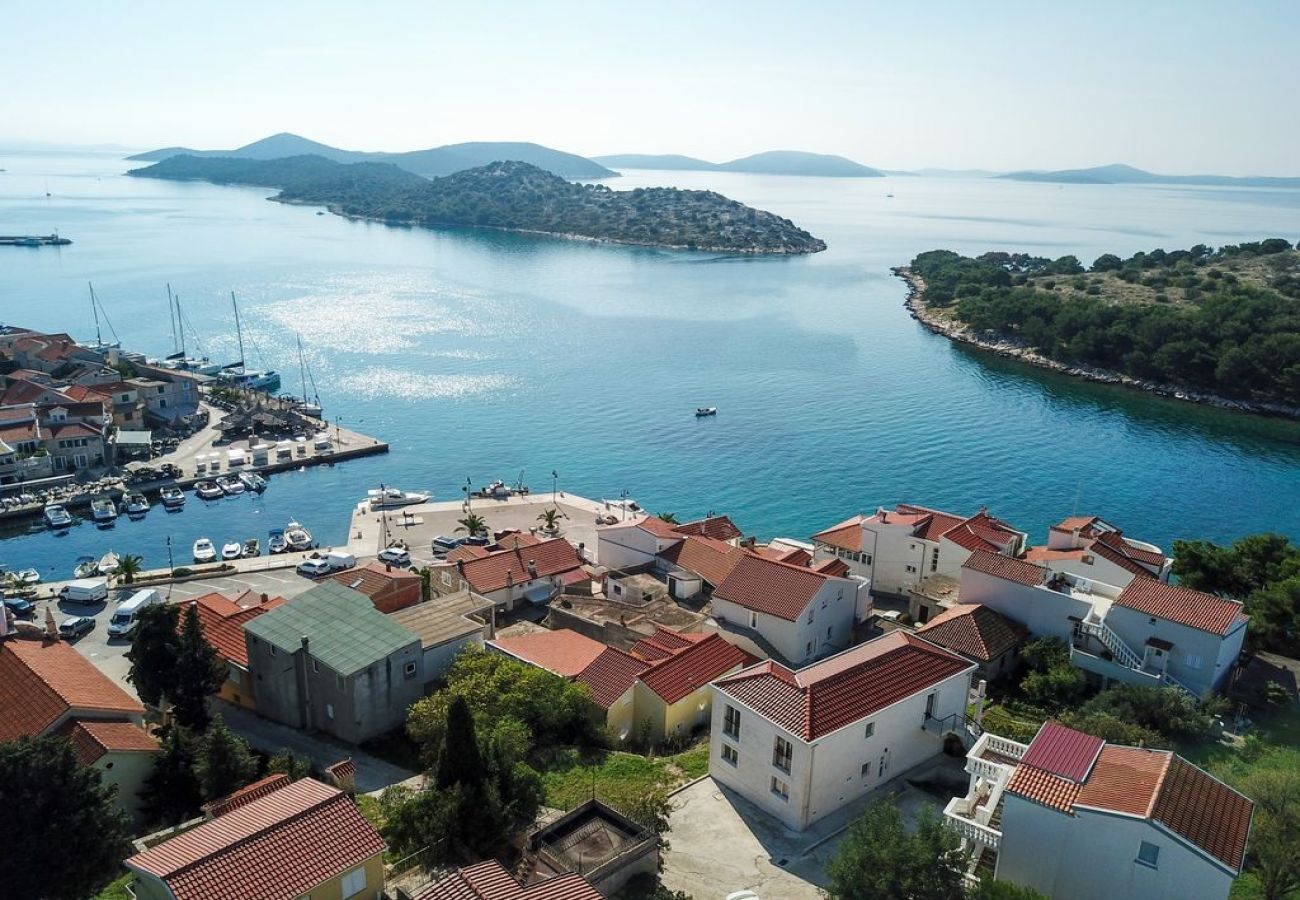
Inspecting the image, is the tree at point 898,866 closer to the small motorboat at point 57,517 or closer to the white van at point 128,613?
the white van at point 128,613

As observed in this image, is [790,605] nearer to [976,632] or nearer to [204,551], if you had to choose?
[976,632]

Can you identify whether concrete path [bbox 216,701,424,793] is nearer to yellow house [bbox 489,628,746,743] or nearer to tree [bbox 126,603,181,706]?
tree [bbox 126,603,181,706]

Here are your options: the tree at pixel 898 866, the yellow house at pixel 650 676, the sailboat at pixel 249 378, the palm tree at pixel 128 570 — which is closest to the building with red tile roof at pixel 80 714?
the yellow house at pixel 650 676

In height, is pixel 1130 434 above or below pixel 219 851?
below

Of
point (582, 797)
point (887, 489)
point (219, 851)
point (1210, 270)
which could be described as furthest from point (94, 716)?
point (1210, 270)

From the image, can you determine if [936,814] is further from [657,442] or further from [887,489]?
[657,442]

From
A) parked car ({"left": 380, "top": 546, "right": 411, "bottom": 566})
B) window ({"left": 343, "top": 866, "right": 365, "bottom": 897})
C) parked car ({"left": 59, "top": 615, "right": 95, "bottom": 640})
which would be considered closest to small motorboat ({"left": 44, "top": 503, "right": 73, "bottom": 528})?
parked car ({"left": 59, "top": 615, "right": 95, "bottom": 640})
